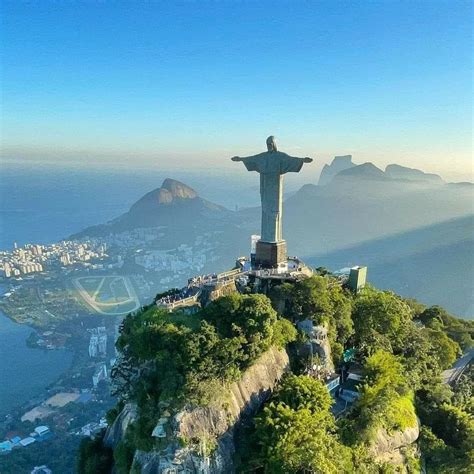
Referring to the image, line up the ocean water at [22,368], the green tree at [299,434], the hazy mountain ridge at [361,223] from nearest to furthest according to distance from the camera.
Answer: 1. the green tree at [299,434]
2. the ocean water at [22,368]
3. the hazy mountain ridge at [361,223]

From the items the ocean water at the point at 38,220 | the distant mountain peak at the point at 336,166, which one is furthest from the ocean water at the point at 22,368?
the distant mountain peak at the point at 336,166

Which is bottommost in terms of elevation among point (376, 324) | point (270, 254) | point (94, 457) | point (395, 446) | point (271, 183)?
point (94, 457)

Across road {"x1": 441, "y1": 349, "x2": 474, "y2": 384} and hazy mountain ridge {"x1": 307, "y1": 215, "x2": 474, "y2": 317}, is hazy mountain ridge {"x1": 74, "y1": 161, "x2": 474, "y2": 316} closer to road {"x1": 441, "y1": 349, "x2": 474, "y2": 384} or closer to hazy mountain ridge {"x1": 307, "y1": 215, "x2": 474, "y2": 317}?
hazy mountain ridge {"x1": 307, "y1": 215, "x2": 474, "y2": 317}

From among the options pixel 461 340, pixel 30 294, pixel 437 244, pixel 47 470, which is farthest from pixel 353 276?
pixel 437 244

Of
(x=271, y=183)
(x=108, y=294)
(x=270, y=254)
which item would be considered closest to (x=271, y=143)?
(x=271, y=183)

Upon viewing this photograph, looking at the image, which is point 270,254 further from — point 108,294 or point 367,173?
point 367,173

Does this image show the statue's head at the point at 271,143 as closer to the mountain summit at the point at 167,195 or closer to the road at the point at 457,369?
the road at the point at 457,369
